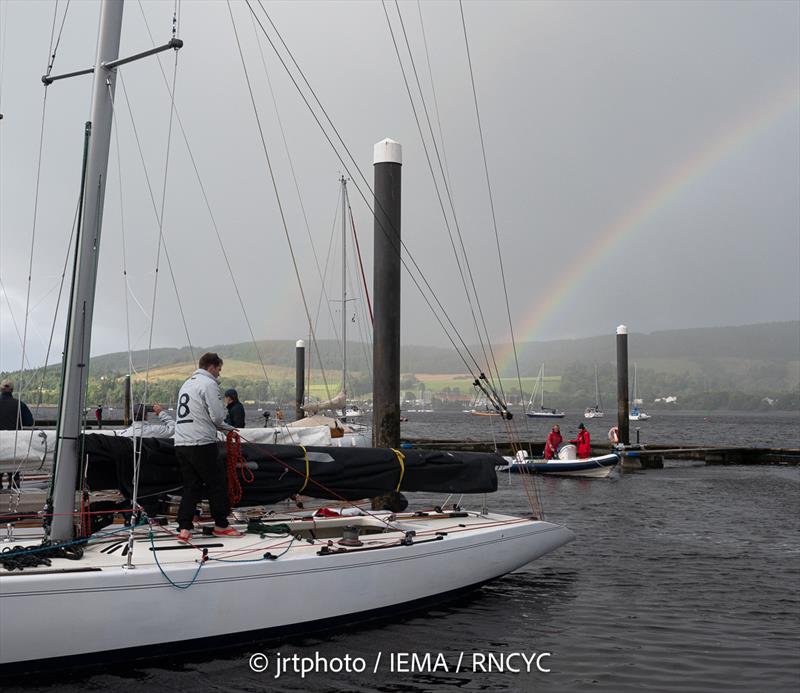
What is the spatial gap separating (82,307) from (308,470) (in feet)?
9.76

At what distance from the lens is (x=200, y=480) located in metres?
8.26

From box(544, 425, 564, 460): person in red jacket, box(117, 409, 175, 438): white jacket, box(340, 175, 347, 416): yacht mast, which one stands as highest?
box(340, 175, 347, 416): yacht mast


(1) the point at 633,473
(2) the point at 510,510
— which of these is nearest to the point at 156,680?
(2) the point at 510,510

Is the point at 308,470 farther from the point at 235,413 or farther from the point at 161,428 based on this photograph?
the point at 235,413

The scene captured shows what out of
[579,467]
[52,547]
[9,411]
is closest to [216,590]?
[52,547]

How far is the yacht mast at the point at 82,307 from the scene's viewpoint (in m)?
7.45

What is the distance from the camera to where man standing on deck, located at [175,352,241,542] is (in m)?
7.93

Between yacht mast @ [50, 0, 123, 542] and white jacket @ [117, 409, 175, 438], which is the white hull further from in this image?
white jacket @ [117, 409, 175, 438]

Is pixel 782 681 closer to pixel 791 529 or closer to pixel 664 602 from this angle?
pixel 664 602

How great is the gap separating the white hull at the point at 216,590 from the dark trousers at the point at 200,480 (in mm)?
293

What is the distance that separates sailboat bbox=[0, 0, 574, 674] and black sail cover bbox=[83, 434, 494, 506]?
0.06 meters

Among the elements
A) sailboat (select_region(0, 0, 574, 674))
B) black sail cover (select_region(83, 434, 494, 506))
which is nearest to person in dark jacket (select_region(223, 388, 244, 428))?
sailboat (select_region(0, 0, 574, 674))

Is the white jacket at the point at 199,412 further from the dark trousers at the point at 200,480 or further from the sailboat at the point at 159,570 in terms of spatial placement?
the sailboat at the point at 159,570

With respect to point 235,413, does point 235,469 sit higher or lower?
lower
